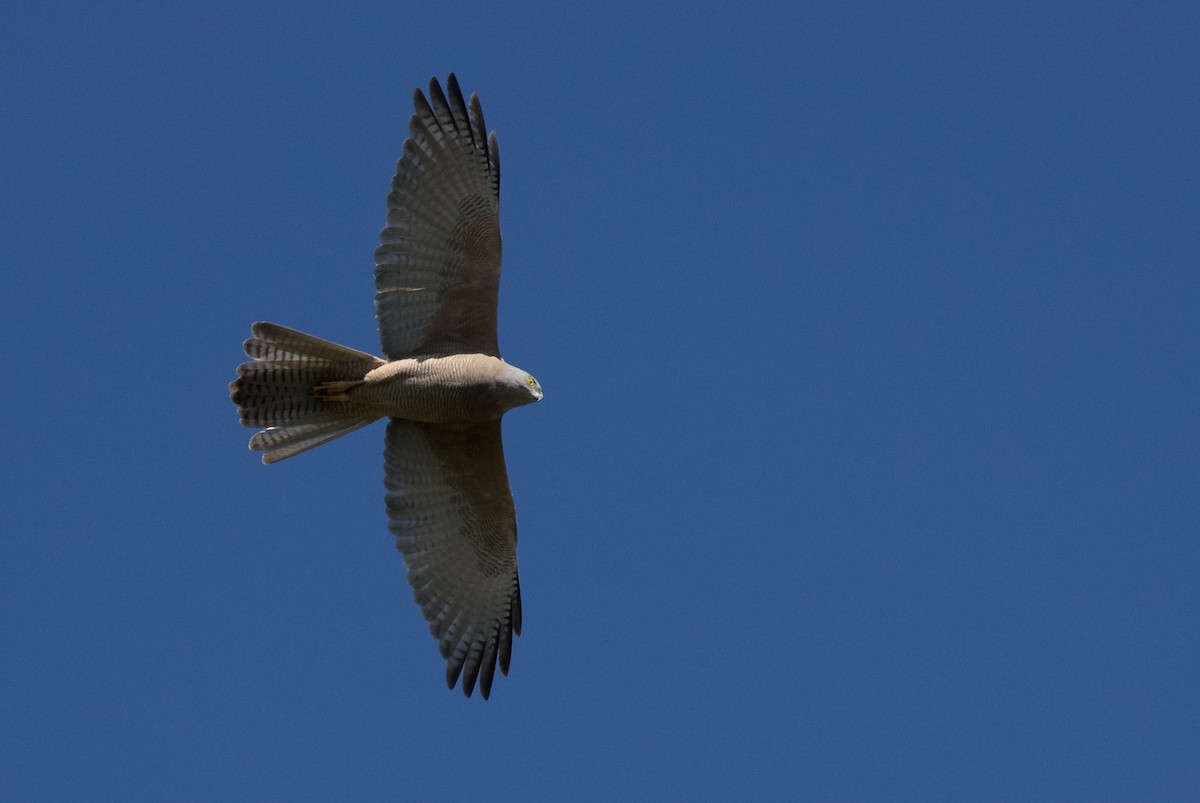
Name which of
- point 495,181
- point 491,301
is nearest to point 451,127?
point 495,181

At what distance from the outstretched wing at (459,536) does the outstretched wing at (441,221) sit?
1.17m

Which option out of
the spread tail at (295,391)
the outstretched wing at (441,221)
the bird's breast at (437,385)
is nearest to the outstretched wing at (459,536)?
the bird's breast at (437,385)

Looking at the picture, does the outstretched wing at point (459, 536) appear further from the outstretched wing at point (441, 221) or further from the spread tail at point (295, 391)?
the outstretched wing at point (441, 221)

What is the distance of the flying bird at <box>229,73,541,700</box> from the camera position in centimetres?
1286

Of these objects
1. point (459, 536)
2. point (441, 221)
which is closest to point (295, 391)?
point (441, 221)

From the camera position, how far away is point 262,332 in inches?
507

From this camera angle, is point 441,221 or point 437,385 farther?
point 437,385

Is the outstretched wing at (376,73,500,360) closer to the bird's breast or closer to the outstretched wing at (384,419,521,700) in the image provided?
the bird's breast

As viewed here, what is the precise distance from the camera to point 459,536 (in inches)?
555

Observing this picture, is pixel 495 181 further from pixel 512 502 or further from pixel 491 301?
pixel 512 502

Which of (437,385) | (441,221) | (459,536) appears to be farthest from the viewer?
(459,536)

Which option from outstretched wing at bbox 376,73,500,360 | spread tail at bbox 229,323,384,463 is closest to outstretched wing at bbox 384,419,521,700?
spread tail at bbox 229,323,384,463

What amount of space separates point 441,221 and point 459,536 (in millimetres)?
2819

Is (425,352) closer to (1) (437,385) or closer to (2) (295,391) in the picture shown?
(1) (437,385)
